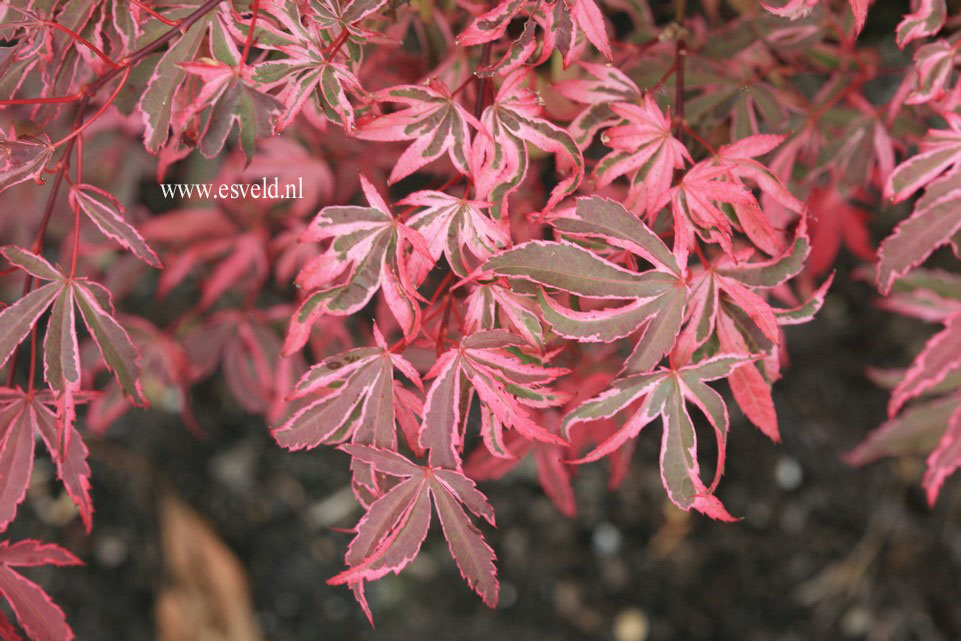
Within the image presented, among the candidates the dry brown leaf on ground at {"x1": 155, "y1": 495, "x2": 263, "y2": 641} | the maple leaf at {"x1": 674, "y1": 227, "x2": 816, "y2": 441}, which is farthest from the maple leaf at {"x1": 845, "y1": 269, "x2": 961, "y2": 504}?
the dry brown leaf on ground at {"x1": 155, "y1": 495, "x2": 263, "y2": 641}

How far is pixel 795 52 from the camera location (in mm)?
764

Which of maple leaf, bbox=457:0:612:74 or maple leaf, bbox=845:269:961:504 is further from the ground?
maple leaf, bbox=457:0:612:74

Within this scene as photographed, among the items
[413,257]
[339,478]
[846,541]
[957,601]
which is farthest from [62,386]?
[957,601]

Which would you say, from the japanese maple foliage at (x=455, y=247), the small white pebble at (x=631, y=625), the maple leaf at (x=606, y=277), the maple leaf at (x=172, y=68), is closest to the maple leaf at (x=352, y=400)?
the japanese maple foliage at (x=455, y=247)

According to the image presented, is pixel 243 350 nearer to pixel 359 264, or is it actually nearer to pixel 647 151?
pixel 359 264

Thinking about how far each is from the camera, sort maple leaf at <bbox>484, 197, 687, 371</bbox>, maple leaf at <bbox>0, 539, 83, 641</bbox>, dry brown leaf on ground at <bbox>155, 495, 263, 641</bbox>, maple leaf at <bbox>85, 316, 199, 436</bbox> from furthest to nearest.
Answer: dry brown leaf on ground at <bbox>155, 495, 263, 641</bbox>
maple leaf at <bbox>85, 316, 199, 436</bbox>
maple leaf at <bbox>0, 539, 83, 641</bbox>
maple leaf at <bbox>484, 197, 687, 371</bbox>

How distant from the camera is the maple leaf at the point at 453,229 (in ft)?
1.74

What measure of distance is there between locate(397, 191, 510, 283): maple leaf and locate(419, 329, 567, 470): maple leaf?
0.20 feet

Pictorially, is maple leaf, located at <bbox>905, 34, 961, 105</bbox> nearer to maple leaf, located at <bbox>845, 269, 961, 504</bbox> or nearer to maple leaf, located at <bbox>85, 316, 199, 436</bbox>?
maple leaf, located at <bbox>845, 269, 961, 504</bbox>

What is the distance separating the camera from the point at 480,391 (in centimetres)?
54

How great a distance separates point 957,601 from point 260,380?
1271mm

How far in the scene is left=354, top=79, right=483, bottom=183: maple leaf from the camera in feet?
1.74

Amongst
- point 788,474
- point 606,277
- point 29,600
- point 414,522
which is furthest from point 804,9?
point 788,474

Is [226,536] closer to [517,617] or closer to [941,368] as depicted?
[517,617]
